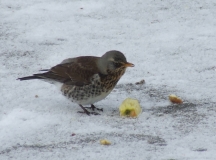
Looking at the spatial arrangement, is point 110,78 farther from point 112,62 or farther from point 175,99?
point 175,99

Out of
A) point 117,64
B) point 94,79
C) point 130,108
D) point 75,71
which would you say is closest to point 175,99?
point 130,108

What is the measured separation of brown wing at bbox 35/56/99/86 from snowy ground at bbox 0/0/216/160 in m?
0.29

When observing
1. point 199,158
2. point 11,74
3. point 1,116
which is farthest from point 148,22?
point 199,158

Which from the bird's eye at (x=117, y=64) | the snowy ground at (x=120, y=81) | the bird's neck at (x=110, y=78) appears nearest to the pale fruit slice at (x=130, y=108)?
the snowy ground at (x=120, y=81)

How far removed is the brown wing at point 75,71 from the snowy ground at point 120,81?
29 cm

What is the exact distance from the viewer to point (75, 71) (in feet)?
22.3

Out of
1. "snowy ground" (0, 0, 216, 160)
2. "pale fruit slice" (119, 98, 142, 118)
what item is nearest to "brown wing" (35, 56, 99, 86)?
"snowy ground" (0, 0, 216, 160)

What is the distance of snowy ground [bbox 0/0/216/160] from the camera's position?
18.7 feet

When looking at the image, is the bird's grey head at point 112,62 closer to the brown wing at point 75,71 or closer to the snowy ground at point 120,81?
the brown wing at point 75,71

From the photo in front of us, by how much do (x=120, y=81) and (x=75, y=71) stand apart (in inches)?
33.5

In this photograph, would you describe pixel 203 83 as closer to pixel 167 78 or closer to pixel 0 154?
pixel 167 78

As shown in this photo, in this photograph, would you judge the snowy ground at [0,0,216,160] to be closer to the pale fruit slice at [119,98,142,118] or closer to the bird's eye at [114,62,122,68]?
the pale fruit slice at [119,98,142,118]

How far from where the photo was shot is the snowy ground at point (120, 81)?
571 centimetres

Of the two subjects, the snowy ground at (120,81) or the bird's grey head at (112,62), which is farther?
the bird's grey head at (112,62)
